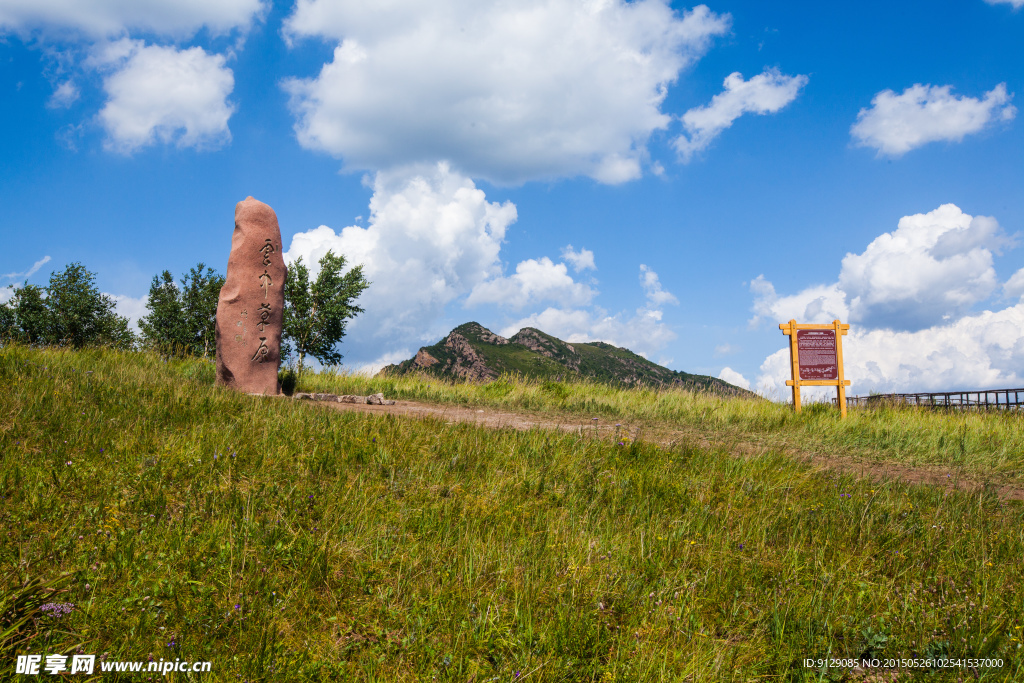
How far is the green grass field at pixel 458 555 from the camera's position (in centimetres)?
270

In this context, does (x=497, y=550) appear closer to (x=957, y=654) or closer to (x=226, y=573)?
(x=226, y=573)

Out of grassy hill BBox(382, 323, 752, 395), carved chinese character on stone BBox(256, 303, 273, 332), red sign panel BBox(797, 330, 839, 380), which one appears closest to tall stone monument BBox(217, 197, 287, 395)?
carved chinese character on stone BBox(256, 303, 273, 332)

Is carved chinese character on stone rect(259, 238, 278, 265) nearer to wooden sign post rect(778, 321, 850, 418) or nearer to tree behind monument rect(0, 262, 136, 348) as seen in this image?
wooden sign post rect(778, 321, 850, 418)

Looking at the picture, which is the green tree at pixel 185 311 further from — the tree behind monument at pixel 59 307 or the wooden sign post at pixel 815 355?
the wooden sign post at pixel 815 355

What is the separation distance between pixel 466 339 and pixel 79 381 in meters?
101

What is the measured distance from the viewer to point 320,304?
3259cm

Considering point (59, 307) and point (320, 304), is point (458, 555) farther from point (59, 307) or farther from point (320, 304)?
point (59, 307)

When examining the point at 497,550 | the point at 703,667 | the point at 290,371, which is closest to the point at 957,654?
the point at 703,667

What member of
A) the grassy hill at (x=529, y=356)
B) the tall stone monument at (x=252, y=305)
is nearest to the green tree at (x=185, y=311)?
the tall stone monument at (x=252, y=305)

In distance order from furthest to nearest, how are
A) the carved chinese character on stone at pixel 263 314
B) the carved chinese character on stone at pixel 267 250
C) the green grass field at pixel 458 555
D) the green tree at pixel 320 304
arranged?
the green tree at pixel 320 304, the carved chinese character on stone at pixel 267 250, the carved chinese character on stone at pixel 263 314, the green grass field at pixel 458 555

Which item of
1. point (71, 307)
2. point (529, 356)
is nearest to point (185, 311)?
point (71, 307)

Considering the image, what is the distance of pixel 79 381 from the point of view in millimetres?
6941

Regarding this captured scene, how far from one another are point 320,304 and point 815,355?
2723 cm

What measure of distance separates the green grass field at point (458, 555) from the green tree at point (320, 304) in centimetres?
2624
